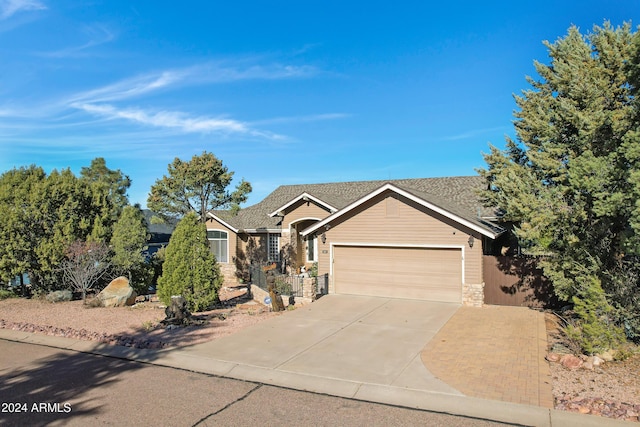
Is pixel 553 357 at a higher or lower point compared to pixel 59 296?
lower

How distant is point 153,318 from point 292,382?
7.45 m

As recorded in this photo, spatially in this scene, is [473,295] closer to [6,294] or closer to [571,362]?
[571,362]

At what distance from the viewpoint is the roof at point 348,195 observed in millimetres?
21031

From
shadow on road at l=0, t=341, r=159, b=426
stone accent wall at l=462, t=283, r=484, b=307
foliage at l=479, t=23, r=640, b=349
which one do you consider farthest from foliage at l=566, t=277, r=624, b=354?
shadow on road at l=0, t=341, r=159, b=426

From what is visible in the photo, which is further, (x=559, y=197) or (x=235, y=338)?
(x=559, y=197)

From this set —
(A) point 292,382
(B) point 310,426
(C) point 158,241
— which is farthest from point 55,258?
(C) point 158,241

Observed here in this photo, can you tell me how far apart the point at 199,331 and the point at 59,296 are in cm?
819

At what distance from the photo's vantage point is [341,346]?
1065cm

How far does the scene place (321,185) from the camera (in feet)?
95.7

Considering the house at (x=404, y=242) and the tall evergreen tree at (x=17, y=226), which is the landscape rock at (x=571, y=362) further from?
the tall evergreen tree at (x=17, y=226)

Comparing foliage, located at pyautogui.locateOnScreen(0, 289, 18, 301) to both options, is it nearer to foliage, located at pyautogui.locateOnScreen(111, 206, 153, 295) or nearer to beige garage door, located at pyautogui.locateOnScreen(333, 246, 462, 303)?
foliage, located at pyautogui.locateOnScreen(111, 206, 153, 295)

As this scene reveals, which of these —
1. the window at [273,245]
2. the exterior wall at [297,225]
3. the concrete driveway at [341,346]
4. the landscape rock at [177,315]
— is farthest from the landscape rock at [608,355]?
the window at [273,245]

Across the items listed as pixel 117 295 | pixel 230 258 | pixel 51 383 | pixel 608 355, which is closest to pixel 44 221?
pixel 117 295

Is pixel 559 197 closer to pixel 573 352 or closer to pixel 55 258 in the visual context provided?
pixel 573 352
